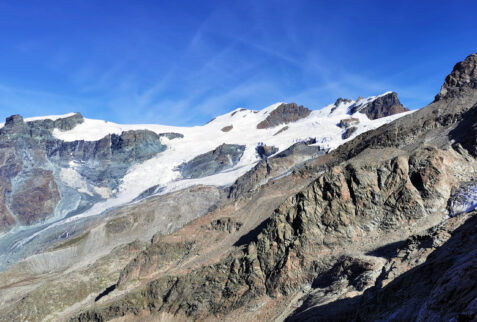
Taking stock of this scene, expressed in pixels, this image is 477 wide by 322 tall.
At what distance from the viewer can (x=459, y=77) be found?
183ft

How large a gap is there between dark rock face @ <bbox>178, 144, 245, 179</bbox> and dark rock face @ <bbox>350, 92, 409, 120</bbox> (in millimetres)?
66105

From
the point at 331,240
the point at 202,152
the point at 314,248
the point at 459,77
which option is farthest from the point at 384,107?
the point at 314,248

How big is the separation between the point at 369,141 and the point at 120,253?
44.3 meters

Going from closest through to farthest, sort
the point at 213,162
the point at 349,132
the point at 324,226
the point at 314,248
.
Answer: the point at 314,248
the point at 324,226
the point at 349,132
the point at 213,162

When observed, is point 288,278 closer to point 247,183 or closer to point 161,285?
point 161,285

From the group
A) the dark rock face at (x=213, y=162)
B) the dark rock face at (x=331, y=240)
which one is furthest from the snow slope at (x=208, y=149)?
the dark rock face at (x=331, y=240)

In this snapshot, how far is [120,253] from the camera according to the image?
60031 millimetres

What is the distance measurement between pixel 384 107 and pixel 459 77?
12353 cm

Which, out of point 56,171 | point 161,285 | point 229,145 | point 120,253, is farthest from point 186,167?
point 161,285

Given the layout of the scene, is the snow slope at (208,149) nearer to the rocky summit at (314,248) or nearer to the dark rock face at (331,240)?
the rocky summit at (314,248)

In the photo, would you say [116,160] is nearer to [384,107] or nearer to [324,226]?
[384,107]

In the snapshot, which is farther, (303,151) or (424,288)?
(303,151)

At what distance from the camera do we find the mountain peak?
53.9 meters

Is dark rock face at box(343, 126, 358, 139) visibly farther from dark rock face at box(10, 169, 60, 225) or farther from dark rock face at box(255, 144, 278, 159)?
dark rock face at box(10, 169, 60, 225)
